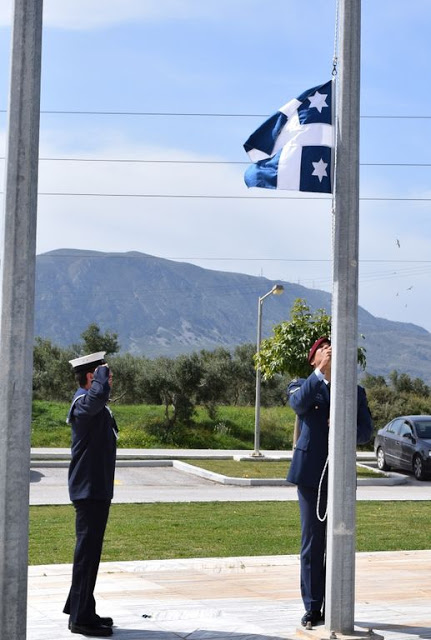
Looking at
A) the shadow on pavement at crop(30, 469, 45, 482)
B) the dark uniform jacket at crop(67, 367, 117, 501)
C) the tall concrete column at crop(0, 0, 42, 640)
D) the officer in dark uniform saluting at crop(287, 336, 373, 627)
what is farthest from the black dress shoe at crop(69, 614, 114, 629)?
the shadow on pavement at crop(30, 469, 45, 482)

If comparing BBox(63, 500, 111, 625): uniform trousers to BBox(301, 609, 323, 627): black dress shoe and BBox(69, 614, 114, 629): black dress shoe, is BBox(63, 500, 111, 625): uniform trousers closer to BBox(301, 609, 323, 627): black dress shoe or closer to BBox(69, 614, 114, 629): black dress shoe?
BBox(69, 614, 114, 629): black dress shoe

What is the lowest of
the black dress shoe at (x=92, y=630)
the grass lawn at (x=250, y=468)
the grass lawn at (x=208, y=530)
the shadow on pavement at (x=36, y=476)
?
the shadow on pavement at (x=36, y=476)

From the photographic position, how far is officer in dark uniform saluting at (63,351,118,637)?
23.6 feet

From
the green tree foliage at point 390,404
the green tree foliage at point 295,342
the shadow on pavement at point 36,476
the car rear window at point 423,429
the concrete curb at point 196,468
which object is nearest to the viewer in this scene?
the shadow on pavement at point 36,476

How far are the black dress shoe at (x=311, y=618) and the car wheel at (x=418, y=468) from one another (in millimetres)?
18223

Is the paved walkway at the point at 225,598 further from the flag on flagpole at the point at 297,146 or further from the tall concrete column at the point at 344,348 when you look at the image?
the flag on flagpole at the point at 297,146

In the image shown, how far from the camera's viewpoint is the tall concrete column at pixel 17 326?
5.78 m

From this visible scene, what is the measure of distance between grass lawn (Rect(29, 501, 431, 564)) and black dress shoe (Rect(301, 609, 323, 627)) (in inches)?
167

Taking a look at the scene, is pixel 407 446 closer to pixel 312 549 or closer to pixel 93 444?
pixel 312 549

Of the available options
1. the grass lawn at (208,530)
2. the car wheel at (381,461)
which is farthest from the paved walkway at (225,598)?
the car wheel at (381,461)

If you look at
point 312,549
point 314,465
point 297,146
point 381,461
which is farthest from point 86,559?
point 381,461

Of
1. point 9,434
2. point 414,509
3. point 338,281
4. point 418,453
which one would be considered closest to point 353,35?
point 338,281

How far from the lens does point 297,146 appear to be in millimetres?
7328

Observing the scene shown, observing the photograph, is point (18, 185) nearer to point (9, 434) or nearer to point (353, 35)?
point (9, 434)
